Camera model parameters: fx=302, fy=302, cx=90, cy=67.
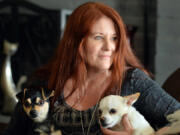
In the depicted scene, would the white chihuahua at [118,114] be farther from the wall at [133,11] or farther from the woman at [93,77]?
the wall at [133,11]

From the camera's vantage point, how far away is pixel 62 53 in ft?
2.48

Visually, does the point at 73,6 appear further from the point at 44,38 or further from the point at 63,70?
the point at 63,70

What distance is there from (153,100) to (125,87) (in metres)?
0.07

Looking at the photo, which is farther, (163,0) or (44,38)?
(44,38)

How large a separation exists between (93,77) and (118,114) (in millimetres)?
142

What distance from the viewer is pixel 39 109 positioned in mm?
652

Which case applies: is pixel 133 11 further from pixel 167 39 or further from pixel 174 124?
pixel 174 124

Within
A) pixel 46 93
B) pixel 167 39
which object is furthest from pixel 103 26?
pixel 167 39

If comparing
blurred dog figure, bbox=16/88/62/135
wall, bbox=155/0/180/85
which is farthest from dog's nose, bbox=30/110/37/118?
wall, bbox=155/0/180/85

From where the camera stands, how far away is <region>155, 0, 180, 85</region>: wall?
165 cm

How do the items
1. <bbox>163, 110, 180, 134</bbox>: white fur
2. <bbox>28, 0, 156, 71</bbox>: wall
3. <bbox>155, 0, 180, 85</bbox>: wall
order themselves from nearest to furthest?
1. <bbox>163, 110, 180, 134</bbox>: white fur
2. <bbox>155, 0, 180, 85</bbox>: wall
3. <bbox>28, 0, 156, 71</bbox>: wall

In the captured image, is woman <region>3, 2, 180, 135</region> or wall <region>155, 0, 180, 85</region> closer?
woman <region>3, 2, 180, 135</region>

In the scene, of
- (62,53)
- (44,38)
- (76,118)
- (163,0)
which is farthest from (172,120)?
(44,38)

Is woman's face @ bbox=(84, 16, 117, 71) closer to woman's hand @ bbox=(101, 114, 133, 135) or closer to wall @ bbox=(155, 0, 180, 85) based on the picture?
woman's hand @ bbox=(101, 114, 133, 135)
